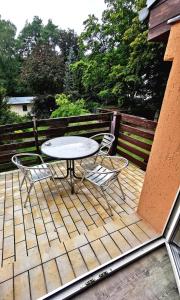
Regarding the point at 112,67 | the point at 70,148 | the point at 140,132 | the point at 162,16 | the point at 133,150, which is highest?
the point at 112,67

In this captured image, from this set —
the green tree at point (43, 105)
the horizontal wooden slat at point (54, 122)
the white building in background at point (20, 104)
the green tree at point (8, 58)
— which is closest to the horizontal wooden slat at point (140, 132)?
the horizontal wooden slat at point (54, 122)

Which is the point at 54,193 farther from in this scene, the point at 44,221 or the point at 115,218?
the point at 115,218

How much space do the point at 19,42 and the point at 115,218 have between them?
24.0 m

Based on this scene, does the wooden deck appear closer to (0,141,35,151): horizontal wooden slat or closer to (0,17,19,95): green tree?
(0,141,35,151): horizontal wooden slat

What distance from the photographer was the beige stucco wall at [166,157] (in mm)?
1417

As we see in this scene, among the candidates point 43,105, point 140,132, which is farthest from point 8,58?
point 140,132

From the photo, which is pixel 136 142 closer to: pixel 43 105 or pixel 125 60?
pixel 125 60

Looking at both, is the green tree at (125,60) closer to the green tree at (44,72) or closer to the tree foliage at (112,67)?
the tree foliage at (112,67)

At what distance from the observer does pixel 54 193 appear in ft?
8.42

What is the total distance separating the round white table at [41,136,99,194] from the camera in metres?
2.30

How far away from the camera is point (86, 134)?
3.72 m

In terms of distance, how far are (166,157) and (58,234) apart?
143 centimetres

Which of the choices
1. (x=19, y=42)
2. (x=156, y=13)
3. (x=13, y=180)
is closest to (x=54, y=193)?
(x=13, y=180)

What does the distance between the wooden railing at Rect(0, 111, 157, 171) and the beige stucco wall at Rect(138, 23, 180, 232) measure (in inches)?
49.4
